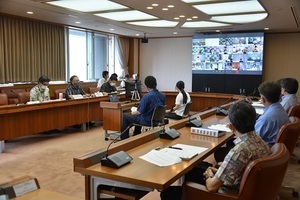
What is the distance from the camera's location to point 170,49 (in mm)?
10859

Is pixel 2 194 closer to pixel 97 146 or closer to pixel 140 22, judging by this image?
pixel 97 146

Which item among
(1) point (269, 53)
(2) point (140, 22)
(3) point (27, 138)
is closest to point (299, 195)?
(3) point (27, 138)

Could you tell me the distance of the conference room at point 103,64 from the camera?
4012 mm

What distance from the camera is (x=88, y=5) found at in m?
5.73

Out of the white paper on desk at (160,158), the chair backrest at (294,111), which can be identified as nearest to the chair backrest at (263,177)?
the white paper on desk at (160,158)

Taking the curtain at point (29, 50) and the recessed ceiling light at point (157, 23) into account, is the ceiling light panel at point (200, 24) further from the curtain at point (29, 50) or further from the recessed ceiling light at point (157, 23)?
the curtain at point (29, 50)

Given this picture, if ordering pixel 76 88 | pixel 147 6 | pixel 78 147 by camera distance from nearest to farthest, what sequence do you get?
pixel 78 147 < pixel 147 6 < pixel 76 88

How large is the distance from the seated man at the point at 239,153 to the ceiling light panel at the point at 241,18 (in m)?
5.39

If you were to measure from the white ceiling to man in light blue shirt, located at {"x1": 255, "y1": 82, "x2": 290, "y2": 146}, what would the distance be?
3003 mm

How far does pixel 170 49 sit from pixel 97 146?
651 cm

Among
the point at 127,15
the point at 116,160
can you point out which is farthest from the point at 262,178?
the point at 127,15

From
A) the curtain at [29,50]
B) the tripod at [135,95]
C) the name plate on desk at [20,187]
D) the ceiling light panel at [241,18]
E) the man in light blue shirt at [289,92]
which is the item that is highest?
the ceiling light panel at [241,18]

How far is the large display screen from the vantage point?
28.5ft

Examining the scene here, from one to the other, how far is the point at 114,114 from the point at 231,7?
3.16 metres
